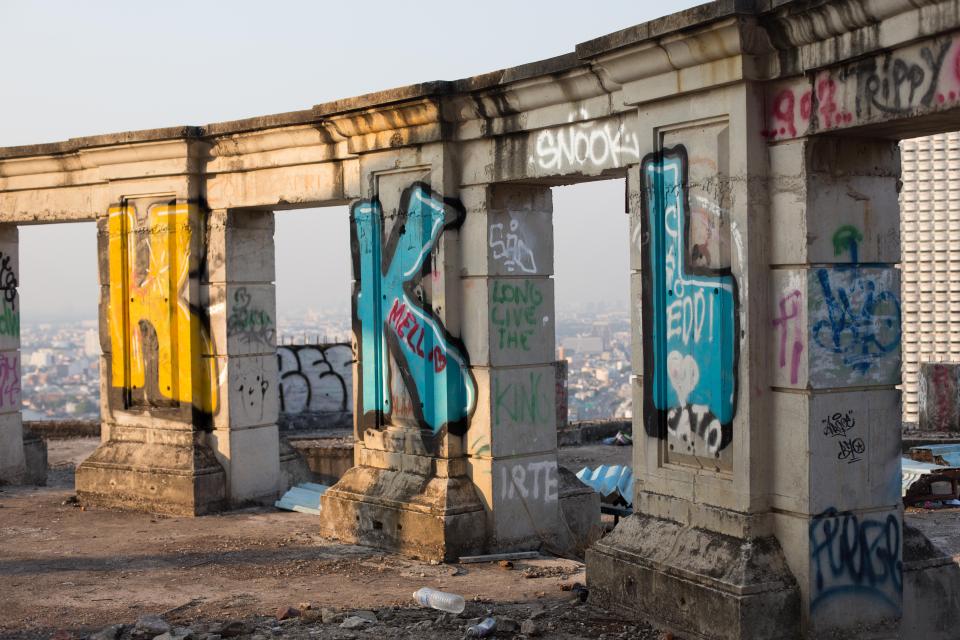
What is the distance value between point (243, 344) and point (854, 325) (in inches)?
273

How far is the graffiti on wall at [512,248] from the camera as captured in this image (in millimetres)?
9234

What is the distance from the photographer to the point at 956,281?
93.2 feet

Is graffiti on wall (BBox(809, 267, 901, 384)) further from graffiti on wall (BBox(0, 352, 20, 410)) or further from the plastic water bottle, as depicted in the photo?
graffiti on wall (BBox(0, 352, 20, 410))

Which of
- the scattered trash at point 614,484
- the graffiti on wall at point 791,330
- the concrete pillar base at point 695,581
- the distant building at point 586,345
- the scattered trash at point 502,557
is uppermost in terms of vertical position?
the graffiti on wall at point 791,330

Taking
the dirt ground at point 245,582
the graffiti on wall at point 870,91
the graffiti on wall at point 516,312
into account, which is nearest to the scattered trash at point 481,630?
the dirt ground at point 245,582

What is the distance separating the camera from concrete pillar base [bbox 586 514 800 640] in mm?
6449

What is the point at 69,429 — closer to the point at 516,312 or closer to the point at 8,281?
the point at 8,281

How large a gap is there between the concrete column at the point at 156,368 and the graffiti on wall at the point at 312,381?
7836mm

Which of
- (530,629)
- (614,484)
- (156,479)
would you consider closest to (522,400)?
(530,629)

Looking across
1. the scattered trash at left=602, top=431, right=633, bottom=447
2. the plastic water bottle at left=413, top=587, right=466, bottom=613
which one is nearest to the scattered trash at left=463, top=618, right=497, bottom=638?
the plastic water bottle at left=413, top=587, right=466, bottom=613

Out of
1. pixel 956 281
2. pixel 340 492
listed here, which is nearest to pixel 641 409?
pixel 340 492

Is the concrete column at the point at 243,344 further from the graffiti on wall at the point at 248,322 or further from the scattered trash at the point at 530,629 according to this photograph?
the scattered trash at the point at 530,629

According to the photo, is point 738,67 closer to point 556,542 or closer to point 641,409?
point 641,409

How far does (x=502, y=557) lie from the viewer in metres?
9.22
